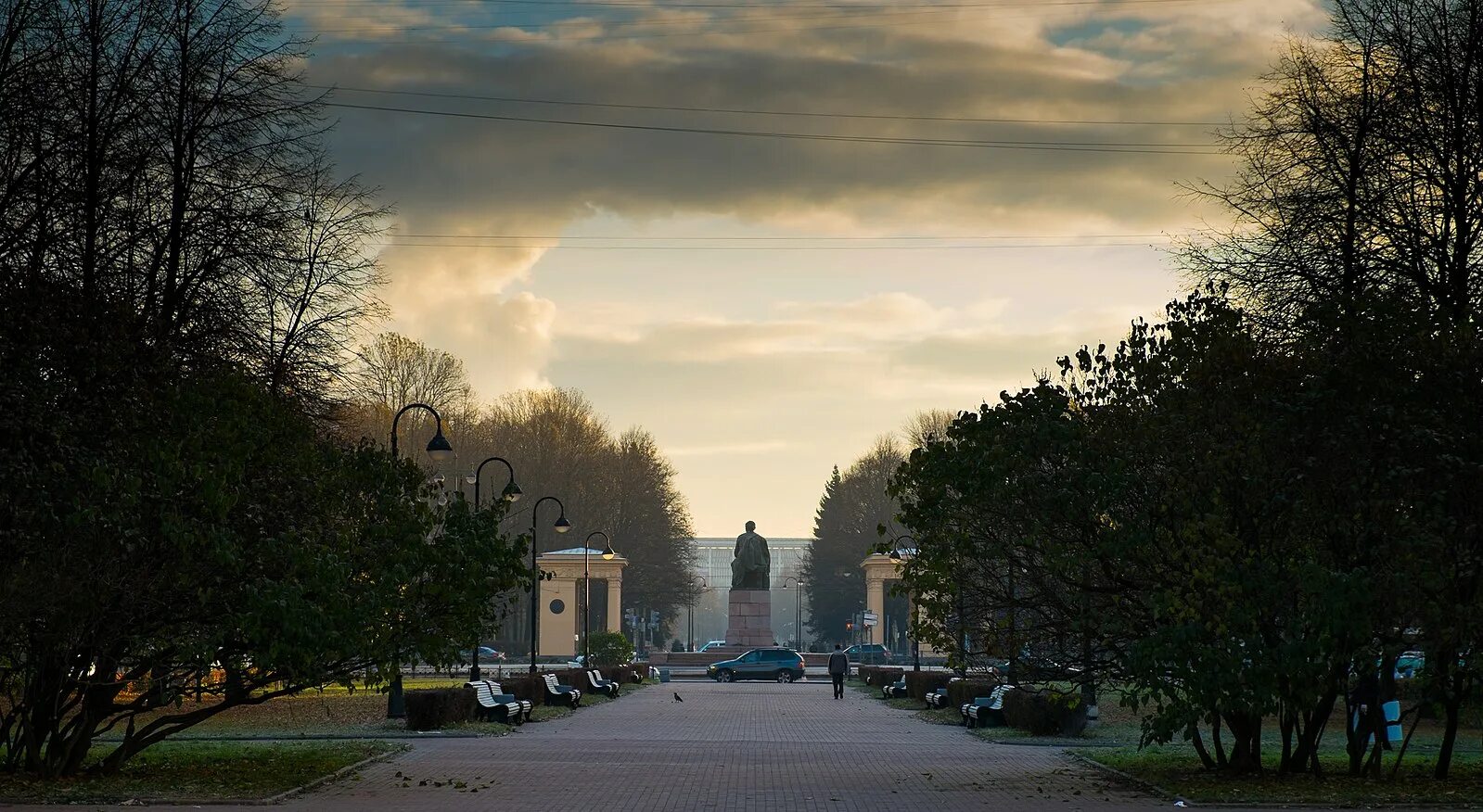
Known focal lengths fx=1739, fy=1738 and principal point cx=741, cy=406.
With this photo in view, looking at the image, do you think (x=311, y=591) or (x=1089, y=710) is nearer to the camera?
(x=311, y=591)

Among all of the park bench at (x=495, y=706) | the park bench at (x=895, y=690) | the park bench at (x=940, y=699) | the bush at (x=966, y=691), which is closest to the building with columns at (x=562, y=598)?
the park bench at (x=895, y=690)

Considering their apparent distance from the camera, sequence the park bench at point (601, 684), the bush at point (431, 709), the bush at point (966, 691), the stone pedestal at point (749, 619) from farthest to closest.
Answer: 1. the stone pedestal at point (749, 619)
2. the park bench at point (601, 684)
3. the bush at point (966, 691)
4. the bush at point (431, 709)

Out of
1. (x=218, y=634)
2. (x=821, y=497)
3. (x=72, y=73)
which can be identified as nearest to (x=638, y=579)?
(x=821, y=497)

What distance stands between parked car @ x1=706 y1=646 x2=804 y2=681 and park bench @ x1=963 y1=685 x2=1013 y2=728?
3239 cm

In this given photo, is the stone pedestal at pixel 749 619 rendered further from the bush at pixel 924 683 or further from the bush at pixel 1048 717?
the bush at pixel 1048 717

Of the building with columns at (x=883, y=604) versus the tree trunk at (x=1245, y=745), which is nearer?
the tree trunk at (x=1245, y=745)

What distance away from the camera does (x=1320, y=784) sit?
17.6 metres

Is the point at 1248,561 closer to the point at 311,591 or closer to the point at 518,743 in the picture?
the point at 311,591

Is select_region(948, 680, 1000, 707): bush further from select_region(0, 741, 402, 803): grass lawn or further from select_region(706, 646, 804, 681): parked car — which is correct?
select_region(706, 646, 804, 681): parked car

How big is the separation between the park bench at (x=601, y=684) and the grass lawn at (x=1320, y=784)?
85.3 ft

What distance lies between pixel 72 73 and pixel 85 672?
9.88 metres

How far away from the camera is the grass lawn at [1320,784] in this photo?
16234 millimetres

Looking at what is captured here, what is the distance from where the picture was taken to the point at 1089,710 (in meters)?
32.0

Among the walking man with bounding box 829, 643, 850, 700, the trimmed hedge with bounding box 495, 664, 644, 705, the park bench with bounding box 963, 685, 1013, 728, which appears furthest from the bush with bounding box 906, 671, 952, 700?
the trimmed hedge with bounding box 495, 664, 644, 705
